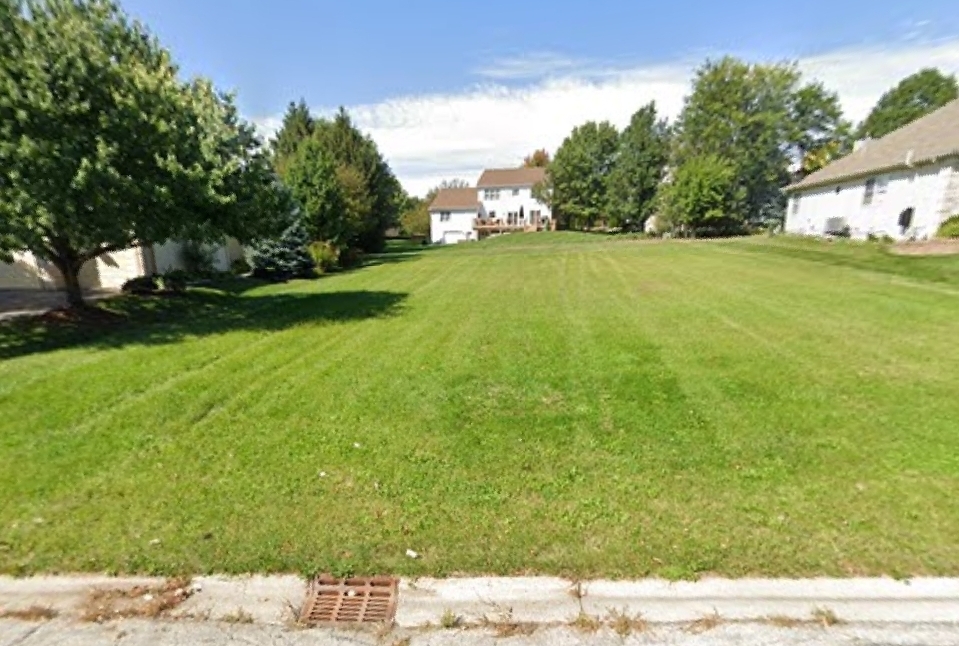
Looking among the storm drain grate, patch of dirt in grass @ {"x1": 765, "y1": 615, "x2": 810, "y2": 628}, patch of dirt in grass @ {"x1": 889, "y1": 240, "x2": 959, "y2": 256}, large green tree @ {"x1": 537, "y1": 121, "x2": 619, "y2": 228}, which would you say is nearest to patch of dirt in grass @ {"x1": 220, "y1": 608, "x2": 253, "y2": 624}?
the storm drain grate

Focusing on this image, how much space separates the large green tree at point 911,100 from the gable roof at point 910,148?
2753cm

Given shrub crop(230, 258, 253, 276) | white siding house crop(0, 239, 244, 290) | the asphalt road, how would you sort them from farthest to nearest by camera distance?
shrub crop(230, 258, 253, 276), white siding house crop(0, 239, 244, 290), the asphalt road

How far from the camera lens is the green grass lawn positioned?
10.8 ft

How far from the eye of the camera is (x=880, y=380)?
6207mm

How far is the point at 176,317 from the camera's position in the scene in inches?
461

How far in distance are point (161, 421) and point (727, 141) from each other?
164ft

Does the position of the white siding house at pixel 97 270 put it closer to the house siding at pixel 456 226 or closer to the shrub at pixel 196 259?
the shrub at pixel 196 259

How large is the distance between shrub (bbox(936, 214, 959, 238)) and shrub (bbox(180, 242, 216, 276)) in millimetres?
28911

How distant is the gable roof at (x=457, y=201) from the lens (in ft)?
193

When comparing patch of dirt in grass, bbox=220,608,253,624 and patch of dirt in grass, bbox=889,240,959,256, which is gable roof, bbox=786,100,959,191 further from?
patch of dirt in grass, bbox=220,608,253,624

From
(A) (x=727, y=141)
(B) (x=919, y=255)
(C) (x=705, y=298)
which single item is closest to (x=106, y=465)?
(C) (x=705, y=298)

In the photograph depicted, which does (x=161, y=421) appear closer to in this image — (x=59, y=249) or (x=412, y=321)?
(x=412, y=321)

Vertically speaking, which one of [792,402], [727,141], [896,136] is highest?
[727,141]

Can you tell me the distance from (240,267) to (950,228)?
29106 mm
